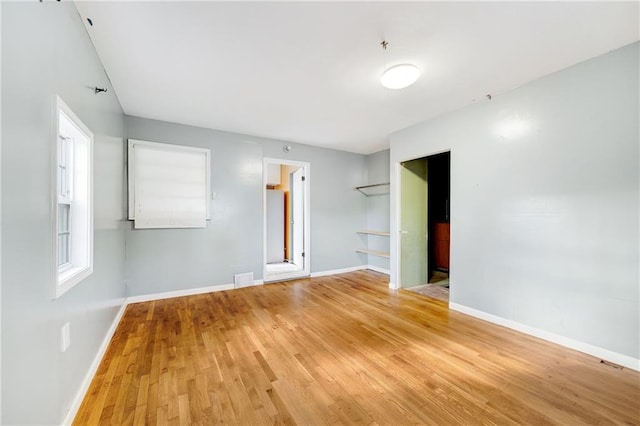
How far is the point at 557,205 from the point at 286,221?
5.25 metres

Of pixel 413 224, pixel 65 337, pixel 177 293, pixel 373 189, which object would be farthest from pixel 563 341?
pixel 177 293

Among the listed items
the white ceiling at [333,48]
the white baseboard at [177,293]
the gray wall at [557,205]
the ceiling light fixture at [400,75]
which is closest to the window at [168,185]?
the white ceiling at [333,48]

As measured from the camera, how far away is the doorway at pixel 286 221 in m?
5.18

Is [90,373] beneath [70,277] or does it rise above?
beneath

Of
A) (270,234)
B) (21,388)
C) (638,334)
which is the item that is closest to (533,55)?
(638,334)

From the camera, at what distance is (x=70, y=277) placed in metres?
1.64

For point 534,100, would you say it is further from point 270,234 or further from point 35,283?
point 270,234

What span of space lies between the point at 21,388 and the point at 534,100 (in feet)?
14.2

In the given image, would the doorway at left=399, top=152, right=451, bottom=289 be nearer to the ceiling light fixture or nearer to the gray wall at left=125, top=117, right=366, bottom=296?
the gray wall at left=125, top=117, right=366, bottom=296

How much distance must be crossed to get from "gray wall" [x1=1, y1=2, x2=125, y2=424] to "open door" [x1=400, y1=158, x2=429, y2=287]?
4000mm

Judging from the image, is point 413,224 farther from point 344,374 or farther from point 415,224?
point 344,374

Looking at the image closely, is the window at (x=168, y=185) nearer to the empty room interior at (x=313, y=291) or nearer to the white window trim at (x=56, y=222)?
the empty room interior at (x=313, y=291)

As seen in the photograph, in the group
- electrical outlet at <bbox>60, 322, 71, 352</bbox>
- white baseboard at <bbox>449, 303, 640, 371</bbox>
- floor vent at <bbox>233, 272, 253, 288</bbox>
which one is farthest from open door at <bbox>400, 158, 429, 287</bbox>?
electrical outlet at <bbox>60, 322, 71, 352</bbox>

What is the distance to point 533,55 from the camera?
2264mm
